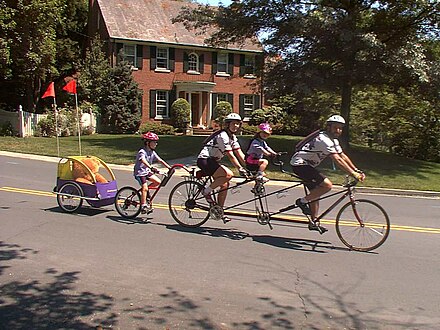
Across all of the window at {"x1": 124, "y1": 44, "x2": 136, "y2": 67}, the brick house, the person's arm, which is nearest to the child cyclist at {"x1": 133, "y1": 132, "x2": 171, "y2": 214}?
the person's arm

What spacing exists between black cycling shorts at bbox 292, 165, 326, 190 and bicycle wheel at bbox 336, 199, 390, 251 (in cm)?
53

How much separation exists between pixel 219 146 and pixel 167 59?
30136 millimetres

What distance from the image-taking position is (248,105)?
130ft

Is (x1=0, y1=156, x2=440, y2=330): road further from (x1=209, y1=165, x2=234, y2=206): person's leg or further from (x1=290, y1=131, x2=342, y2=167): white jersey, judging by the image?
(x1=290, y1=131, x2=342, y2=167): white jersey

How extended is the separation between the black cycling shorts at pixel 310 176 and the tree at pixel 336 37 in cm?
1140

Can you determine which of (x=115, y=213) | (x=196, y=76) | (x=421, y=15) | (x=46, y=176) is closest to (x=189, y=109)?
(x=196, y=76)

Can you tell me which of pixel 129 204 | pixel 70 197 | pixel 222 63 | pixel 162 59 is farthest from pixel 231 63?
pixel 129 204

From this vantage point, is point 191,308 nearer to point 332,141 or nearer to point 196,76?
point 332,141

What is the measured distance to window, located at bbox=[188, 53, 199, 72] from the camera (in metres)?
37.6

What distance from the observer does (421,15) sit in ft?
66.0

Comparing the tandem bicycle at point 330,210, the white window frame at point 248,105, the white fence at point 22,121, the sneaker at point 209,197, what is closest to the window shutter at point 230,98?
the white window frame at point 248,105

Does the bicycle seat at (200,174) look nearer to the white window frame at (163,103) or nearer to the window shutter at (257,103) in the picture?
the white window frame at (163,103)

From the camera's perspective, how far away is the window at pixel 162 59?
36.4m

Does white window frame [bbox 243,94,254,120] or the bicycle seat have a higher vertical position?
white window frame [bbox 243,94,254,120]
